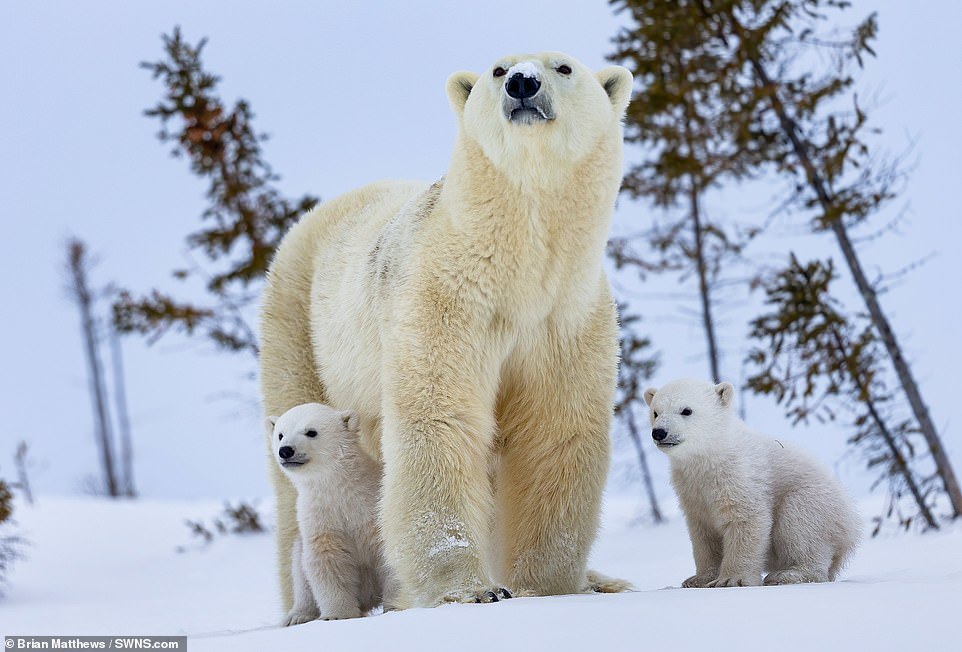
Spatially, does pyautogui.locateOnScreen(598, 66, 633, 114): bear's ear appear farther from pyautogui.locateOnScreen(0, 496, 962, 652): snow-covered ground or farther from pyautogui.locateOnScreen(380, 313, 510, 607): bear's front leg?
pyautogui.locateOnScreen(0, 496, 962, 652): snow-covered ground

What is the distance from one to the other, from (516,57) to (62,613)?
598 cm

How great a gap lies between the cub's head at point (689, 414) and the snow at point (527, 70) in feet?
4.85

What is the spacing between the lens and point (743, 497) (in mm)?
4191

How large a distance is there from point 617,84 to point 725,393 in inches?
54.0

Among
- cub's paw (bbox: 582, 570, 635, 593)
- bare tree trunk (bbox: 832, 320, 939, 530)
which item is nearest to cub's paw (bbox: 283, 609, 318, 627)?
cub's paw (bbox: 582, 570, 635, 593)

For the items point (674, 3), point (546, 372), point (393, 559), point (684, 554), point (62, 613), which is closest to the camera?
point (393, 559)

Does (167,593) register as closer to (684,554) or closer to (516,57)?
(684,554)

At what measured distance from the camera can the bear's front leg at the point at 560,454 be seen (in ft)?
14.2

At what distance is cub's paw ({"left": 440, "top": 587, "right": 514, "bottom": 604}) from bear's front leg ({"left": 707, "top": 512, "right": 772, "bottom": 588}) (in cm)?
89

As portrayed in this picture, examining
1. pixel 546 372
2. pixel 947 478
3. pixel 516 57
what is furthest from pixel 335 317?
pixel 947 478

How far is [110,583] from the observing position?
10.3 meters

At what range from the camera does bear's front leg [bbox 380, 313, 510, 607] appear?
3922mm

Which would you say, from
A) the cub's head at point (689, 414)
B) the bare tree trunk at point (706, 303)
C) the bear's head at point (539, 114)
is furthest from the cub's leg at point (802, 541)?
the bare tree trunk at point (706, 303)

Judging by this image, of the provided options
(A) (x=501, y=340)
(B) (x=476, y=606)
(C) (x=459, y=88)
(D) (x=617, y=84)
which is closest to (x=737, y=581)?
(B) (x=476, y=606)
